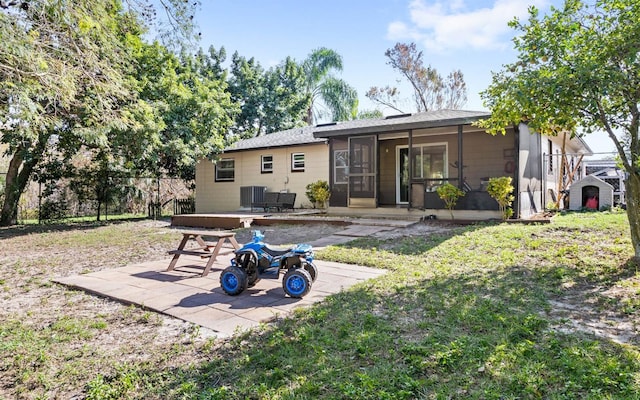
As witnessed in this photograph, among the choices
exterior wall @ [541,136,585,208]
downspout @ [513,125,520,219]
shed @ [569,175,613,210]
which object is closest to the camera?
downspout @ [513,125,520,219]

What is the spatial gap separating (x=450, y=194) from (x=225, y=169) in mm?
10925

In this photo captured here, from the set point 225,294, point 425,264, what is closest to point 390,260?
point 425,264

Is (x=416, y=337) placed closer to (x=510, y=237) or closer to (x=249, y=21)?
(x=510, y=237)

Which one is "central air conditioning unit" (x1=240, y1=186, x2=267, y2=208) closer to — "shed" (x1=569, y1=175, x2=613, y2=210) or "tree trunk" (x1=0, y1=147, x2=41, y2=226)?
"tree trunk" (x1=0, y1=147, x2=41, y2=226)

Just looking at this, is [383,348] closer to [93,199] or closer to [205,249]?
[205,249]

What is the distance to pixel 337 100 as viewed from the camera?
86.2ft

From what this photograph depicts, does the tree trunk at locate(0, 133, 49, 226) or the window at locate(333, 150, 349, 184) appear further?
the tree trunk at locate(0, 133, 49, 226)

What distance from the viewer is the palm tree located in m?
Result: 26.2

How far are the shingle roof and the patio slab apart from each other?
19.2 ft

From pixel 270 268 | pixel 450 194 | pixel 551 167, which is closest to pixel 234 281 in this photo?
pixel 270 268

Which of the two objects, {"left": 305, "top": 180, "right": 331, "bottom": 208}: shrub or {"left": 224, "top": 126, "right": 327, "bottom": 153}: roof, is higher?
{"left": 224, "top": 126, "right": 327, "bottom": 153}: roof

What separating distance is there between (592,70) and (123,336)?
215 inches

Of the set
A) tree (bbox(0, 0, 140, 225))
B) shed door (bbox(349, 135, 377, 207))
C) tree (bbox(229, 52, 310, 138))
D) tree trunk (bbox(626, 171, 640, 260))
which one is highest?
tree (bbox(229, 52, 310, 138))

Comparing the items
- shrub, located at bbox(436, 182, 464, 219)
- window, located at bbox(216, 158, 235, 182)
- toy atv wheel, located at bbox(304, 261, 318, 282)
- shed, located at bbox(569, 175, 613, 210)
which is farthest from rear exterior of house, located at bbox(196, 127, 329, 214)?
toy atv wheel, located at bbox(304, 261, 318, 282)
